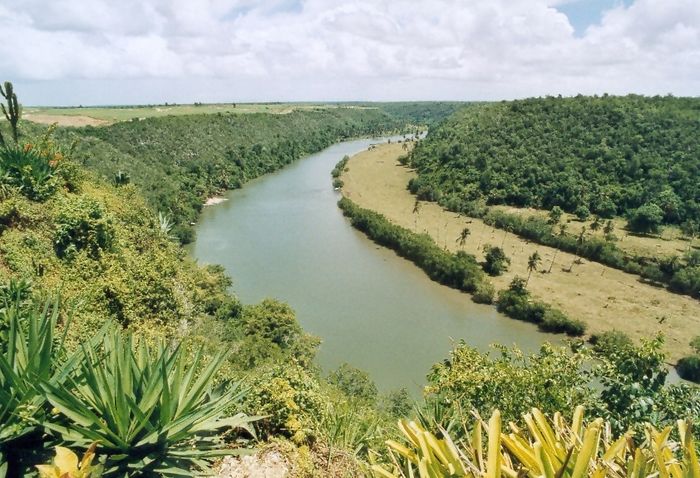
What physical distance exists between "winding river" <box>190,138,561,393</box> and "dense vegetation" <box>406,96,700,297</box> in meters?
14.6

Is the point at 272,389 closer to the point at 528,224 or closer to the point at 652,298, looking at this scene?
the point at 652,298

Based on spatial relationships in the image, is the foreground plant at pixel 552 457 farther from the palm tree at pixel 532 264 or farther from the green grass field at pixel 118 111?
the green grass field at pixel 118 111

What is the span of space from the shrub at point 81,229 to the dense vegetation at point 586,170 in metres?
35.8

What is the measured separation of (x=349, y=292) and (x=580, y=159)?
38.2 metres

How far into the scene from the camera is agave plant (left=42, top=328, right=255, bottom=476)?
13.3 feet

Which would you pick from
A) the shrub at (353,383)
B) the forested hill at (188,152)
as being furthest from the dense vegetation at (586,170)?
the shrub at (353,383)

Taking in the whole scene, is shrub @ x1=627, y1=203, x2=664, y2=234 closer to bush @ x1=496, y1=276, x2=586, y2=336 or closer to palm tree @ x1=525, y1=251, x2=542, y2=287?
palm tree @ x1=525, y1=251, x2=542, y2=287

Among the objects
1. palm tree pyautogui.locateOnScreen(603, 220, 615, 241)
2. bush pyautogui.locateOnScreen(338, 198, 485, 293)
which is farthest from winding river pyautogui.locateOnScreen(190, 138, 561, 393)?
palm tree pyautogui.locateOnScreen(603, 220, 615, 241)

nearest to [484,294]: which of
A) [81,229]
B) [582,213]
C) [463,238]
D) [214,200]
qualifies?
[463,238]

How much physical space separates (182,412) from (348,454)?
256 centimetres

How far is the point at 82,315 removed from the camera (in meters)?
10.1

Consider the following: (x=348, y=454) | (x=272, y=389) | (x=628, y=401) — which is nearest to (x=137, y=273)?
(x=272, y=389)

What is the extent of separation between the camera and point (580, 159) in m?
54.2

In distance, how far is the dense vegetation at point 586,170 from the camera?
4044 cm
